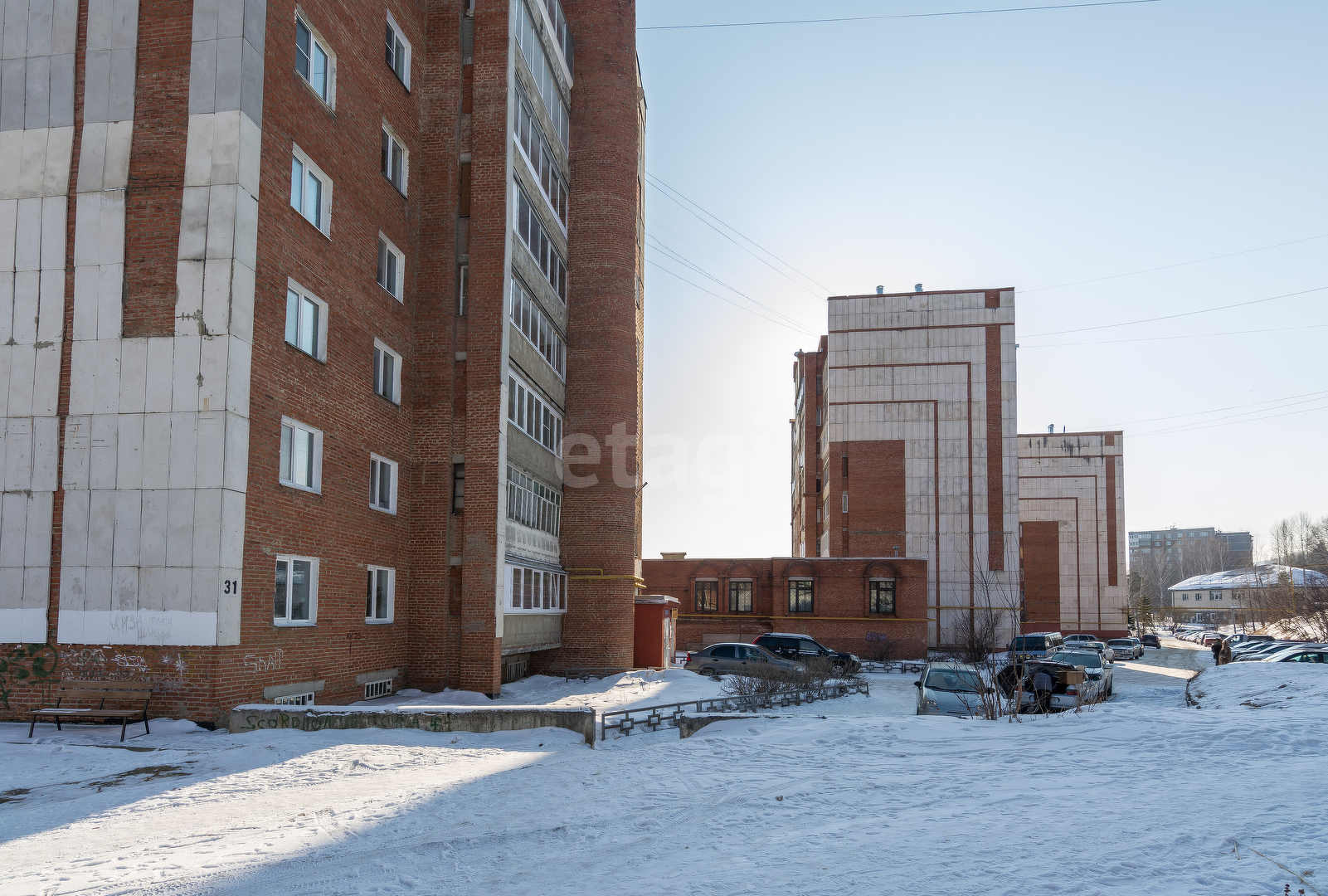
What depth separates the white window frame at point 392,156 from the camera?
21.0 metres

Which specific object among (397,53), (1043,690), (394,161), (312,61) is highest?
(397,53)

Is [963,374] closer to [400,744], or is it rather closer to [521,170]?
[521,170]

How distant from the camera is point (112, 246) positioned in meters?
14.9

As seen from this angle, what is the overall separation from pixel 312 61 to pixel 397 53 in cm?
488

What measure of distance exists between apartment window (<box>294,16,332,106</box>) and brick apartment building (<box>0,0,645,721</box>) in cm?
7

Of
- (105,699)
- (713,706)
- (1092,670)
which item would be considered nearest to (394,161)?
(105,699)

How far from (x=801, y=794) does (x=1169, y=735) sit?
5920mm

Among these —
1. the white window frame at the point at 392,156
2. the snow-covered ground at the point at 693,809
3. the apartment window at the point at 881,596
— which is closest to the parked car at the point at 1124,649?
the apartment window at the point at 881,596

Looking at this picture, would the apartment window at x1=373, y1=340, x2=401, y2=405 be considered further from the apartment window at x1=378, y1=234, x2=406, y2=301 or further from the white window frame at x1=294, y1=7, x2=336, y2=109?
the white window frame at x1=294, y1=7, x2=336, y2=109

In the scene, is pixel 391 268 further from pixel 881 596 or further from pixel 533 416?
pixel 881 596

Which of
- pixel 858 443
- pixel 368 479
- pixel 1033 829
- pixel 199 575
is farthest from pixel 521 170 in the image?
pixel 858 443

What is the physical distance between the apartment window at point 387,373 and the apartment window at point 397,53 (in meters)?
6.60

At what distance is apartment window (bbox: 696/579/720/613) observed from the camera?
48.2m

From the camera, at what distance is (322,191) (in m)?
17.9
